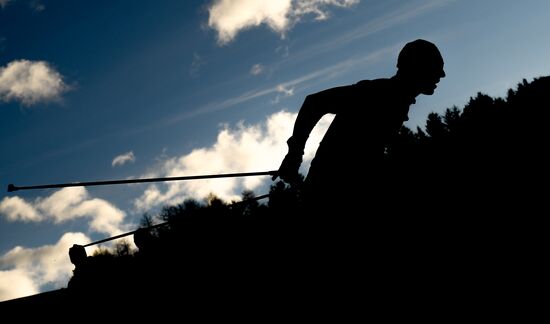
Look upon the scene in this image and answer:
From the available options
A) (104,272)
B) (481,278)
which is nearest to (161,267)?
(104,272)

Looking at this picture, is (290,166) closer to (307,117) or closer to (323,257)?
(307,117)

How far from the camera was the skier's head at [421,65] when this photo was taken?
312 cm

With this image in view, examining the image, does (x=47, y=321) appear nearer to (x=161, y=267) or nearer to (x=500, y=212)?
(x=161, y=267)

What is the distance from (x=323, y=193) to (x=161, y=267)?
3.41 meters

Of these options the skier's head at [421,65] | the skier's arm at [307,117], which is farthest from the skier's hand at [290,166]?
the skier's head at [421,65]

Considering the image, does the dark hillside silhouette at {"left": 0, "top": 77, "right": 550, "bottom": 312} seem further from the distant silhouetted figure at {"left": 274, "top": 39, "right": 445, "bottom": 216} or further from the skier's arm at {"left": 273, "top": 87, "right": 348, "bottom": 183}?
the skier's arm at {"left": 273, "top": 87, "right": 348, "bottom": 183}

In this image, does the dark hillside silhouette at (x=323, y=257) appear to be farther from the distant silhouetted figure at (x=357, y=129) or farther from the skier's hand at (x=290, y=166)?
the skier's hand at (x=290, y=166)

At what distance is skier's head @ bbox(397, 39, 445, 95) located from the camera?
312cm

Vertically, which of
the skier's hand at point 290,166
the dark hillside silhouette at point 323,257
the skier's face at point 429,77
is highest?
the skier's face at point 429,77

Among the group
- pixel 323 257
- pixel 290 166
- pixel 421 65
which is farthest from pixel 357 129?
pixel 323 257

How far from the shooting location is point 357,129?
3.08 meters

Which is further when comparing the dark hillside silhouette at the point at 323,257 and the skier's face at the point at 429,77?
the skier's face at the point at 429,77

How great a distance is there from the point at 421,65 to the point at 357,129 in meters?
0.73

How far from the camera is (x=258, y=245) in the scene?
527 centimetres
